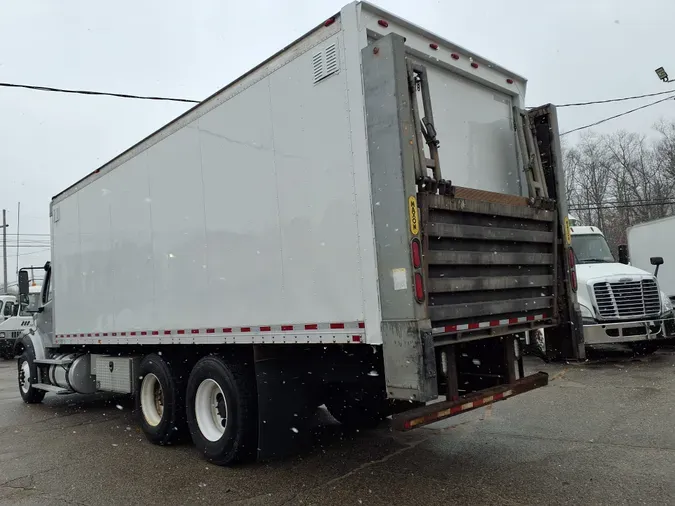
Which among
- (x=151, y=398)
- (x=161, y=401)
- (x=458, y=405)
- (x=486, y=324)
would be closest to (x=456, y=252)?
(x=486, y=324)

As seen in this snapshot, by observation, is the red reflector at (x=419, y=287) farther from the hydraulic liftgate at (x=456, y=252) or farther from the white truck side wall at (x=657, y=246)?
the white truck side wall at (x=657, y=246)

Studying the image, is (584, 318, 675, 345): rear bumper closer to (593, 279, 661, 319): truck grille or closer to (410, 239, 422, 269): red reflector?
(593, 279, 661, 319): truck grille

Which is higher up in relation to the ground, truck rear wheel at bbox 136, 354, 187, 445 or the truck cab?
the truck cab

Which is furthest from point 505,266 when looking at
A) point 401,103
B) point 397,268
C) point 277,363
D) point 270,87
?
point 270,87

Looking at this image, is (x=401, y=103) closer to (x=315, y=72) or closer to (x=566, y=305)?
(x=315, y=72)

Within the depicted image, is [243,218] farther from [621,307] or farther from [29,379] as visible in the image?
[621,307]

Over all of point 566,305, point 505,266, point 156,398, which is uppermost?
point 505,266

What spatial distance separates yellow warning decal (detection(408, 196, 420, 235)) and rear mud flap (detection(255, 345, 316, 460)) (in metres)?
1.92

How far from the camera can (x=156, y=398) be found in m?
6.93

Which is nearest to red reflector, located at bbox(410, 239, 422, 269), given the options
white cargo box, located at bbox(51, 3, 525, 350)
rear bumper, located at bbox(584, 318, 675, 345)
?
white cargo box, located at bbox(51, 3, 525, 350)

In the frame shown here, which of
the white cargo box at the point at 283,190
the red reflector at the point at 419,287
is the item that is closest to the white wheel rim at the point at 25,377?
the white cargo box at the point at 283,190

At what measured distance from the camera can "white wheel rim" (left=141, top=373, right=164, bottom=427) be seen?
6.79 metres

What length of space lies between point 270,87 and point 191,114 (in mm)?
1441

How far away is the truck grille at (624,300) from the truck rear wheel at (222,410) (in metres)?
7.52
